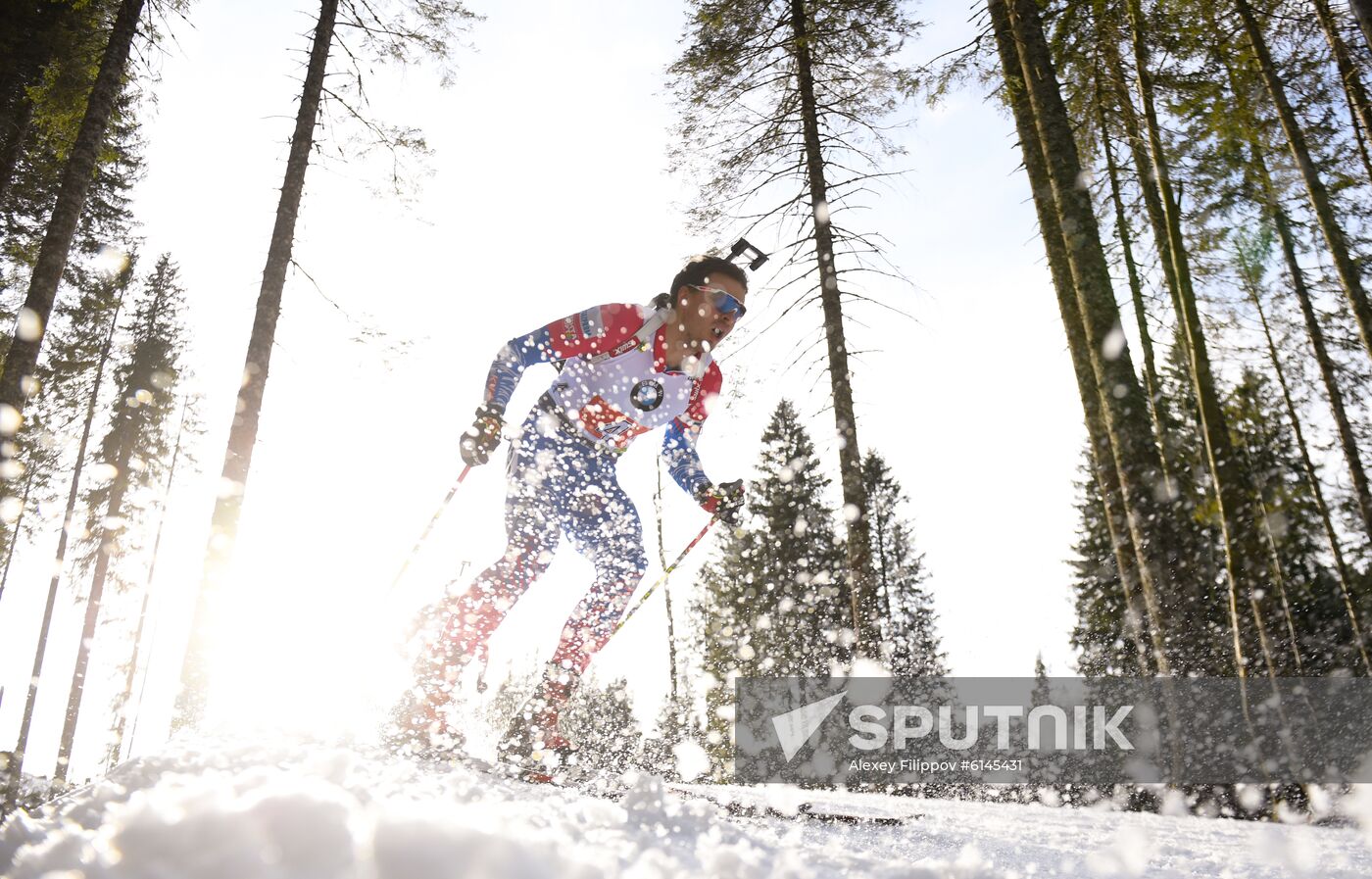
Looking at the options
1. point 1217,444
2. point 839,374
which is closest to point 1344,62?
point 1217,444

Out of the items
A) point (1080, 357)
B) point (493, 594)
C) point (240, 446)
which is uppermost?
point (1080, 357)

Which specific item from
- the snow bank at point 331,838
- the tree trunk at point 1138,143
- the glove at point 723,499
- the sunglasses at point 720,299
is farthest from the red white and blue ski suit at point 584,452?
the tree trunk at point 1138,143

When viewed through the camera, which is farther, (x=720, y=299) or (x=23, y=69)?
(x=23, y=69)

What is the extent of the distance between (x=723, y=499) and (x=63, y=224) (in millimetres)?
7254

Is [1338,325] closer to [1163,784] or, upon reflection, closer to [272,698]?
[1163,784]

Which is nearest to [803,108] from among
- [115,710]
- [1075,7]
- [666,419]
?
[1075,7]

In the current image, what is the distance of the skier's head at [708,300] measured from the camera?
3.94 m

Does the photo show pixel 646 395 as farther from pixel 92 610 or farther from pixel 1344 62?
pixel 92 610

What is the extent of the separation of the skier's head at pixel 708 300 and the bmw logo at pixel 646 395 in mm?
338

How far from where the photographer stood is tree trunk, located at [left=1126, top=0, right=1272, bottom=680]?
5.15 m

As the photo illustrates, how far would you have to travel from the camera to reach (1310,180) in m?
8.59

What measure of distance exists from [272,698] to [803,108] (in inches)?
333

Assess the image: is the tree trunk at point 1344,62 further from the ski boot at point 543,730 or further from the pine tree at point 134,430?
the pine tree at point 134,430

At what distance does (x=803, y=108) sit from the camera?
924 cm
